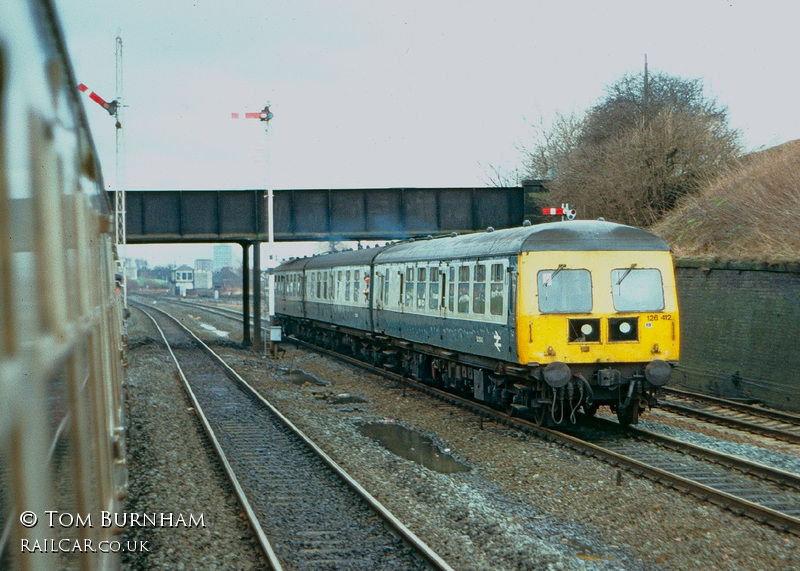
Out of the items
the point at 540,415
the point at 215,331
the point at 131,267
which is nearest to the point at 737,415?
the point at 540,415

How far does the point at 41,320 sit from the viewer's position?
197 centimetres

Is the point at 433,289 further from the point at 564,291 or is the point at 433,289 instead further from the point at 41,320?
the point at 41,320

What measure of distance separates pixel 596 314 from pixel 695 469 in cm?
290

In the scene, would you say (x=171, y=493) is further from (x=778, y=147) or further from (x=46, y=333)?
(x=778, y=147)

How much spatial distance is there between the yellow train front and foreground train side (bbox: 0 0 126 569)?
9429mm

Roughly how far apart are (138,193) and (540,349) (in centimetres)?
2113

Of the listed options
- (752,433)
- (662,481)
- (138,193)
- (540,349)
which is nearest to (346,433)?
(540,349)

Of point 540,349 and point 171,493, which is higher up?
point 540,349

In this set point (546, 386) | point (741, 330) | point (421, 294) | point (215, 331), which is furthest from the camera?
point (215, 331)

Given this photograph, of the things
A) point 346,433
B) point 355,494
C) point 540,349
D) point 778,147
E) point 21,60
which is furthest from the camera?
point 778,147

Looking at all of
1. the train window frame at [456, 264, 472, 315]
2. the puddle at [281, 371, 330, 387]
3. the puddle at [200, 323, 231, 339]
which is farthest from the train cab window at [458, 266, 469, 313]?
the puddle at [200, 323, 231, 339]

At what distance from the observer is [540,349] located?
12117mm

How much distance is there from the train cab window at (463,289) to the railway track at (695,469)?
1.94 meters

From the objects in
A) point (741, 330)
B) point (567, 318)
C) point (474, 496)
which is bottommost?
point (474, 496)
